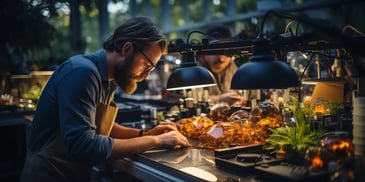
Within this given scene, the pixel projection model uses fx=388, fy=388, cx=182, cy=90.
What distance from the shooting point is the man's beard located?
6.77 feet

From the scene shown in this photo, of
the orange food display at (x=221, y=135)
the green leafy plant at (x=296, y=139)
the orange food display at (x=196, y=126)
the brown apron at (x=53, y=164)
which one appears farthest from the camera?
the orange food display at (x=196, y=126)

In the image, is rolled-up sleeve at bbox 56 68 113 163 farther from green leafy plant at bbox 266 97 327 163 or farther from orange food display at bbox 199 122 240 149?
green leafy plant at bbox 266 97 327 163

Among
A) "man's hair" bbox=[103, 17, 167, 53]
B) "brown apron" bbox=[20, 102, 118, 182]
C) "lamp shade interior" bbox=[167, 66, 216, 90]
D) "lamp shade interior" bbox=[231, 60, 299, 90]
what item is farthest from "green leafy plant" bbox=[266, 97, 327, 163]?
"brown apron" bbox=[20, 102, 118, 182]

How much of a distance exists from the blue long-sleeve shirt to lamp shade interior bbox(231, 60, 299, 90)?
71 cm

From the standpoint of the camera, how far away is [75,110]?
5.84 feet

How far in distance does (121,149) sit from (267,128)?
815 mm

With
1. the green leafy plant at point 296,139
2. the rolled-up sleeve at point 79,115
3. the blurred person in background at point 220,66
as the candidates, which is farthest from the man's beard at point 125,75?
the blurred person in background at point 220,66

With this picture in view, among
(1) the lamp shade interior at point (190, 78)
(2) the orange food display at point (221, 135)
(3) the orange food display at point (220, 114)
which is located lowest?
(2) the orange food display at point (221, 135)

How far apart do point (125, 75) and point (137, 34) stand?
235 mm

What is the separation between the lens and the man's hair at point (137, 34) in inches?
79.9

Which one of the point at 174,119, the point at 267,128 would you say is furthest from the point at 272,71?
the point at 174,119

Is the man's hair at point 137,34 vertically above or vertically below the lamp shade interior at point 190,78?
above

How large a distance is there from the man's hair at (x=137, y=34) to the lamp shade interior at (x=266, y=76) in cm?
59

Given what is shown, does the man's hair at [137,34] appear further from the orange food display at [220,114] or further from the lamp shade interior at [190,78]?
the orange food display at [220,114]
